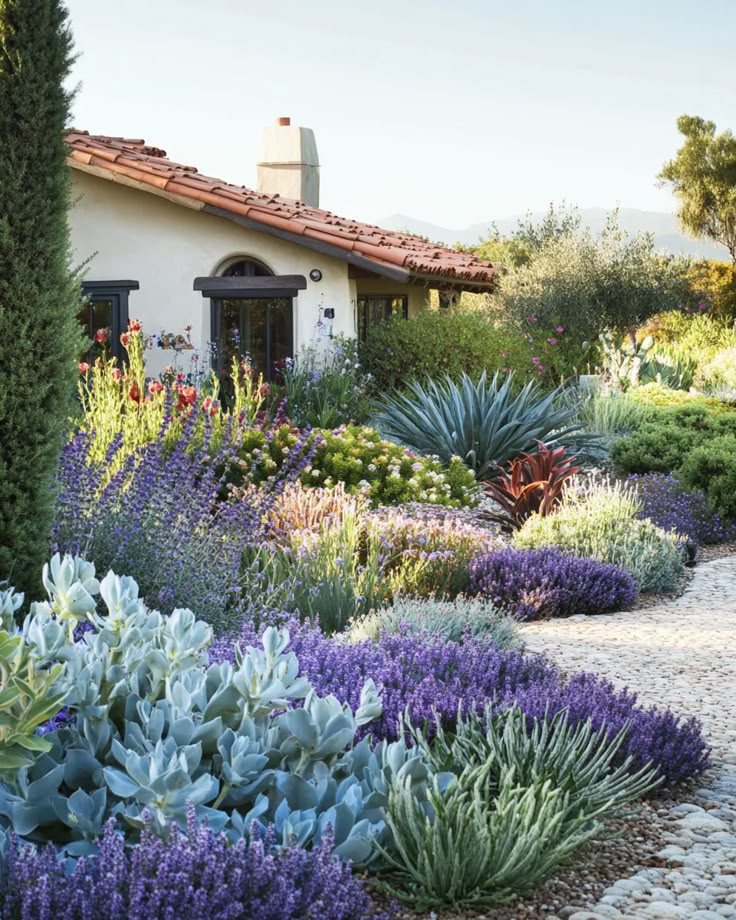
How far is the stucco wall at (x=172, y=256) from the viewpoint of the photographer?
16.9m

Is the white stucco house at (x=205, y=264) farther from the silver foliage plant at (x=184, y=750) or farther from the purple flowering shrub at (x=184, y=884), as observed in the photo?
the purple flowering shrub at (x=184, y=884)

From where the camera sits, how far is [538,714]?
4.31 meters

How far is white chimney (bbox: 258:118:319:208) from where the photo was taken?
2195 centimetres

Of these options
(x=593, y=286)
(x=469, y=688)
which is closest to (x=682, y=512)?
(x=469, y=688)

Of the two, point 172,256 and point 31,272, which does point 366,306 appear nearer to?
point 172,256

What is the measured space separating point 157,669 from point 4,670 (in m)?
0.56

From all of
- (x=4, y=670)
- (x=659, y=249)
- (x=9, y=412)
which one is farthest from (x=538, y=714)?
(x=659, y=249)

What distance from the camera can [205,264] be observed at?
17.1 m

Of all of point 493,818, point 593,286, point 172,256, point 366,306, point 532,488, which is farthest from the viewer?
point 593,286

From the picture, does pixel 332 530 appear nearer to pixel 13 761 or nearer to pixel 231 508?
pixel 231 508

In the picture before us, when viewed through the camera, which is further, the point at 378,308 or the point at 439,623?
the point at 378,308

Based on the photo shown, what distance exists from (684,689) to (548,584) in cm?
226

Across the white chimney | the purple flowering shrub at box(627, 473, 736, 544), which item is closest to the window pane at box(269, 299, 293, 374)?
the white chimney

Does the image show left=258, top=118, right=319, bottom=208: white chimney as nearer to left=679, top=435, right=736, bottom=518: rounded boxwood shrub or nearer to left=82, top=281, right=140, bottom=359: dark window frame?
left=82, top=281, right=140, bottom=359: dark window frame
